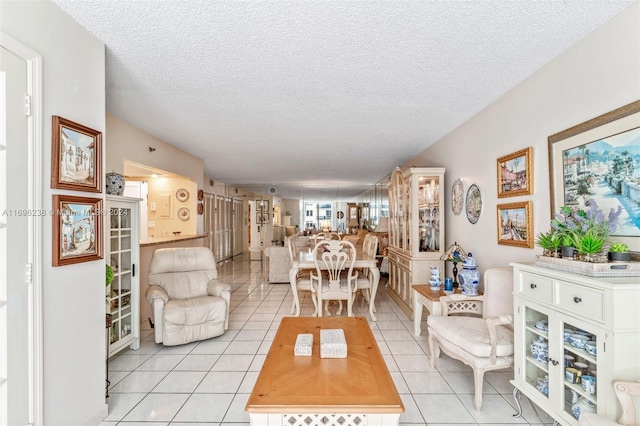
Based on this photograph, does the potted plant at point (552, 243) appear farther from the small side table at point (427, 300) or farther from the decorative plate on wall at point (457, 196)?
the decorative plate on wall at point (457, 196)

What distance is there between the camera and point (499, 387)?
8.24ft

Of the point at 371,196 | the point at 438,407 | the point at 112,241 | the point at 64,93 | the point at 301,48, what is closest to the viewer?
the point at 64,93

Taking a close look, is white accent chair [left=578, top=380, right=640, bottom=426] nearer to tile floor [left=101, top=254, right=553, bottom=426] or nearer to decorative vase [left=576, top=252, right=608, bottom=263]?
decorative vase [left=576, top=252, right=608, bottom=263]

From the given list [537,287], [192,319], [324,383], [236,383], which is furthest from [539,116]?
[192,319]

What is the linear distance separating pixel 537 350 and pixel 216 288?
10.0ft

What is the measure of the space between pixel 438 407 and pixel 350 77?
260 cm

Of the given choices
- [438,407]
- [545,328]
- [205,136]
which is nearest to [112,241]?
[205,136]

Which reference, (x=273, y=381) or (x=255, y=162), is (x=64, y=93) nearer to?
(x=273, y=381)

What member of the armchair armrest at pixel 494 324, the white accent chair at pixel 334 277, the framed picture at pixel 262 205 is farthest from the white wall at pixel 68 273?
the framed picture at pixel 262 205

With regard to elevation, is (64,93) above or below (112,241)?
above

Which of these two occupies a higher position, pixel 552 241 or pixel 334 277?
pixel 552 241

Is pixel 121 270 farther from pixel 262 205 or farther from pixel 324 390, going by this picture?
pixel 262 205

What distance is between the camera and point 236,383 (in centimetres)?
254

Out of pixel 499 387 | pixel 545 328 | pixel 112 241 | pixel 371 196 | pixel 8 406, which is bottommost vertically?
pixel 499 387
